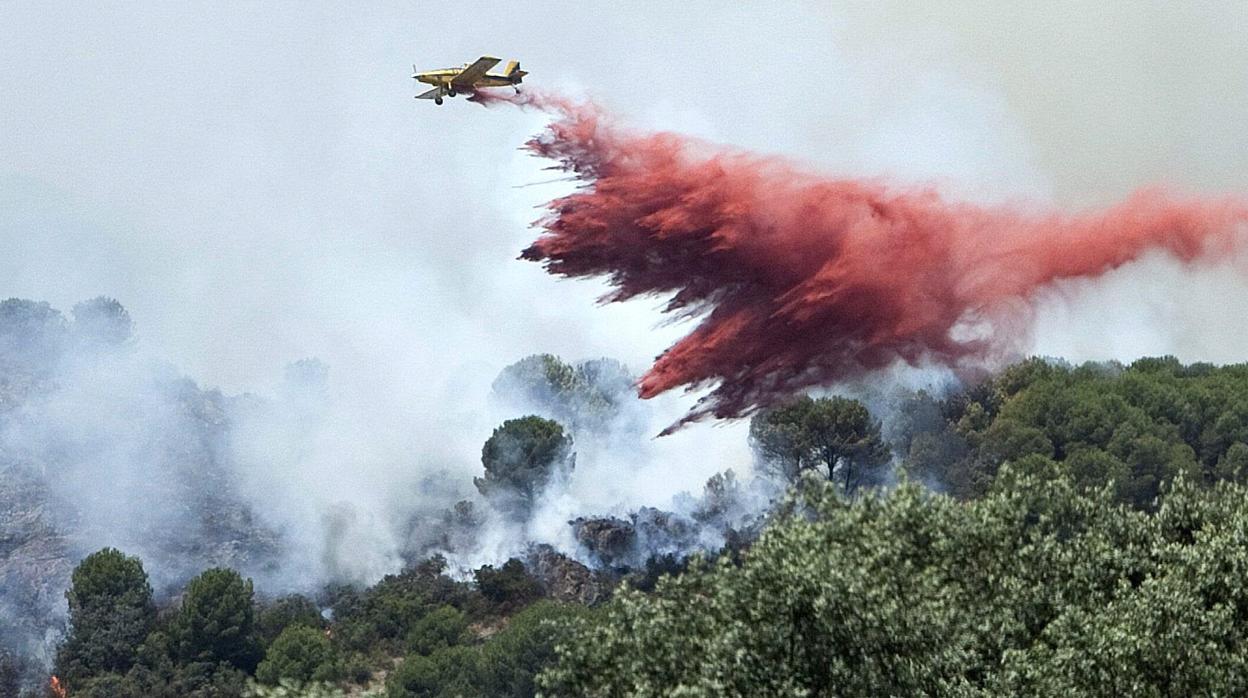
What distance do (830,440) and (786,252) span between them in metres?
77.1

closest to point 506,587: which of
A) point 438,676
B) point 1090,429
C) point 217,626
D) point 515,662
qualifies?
point 217,626

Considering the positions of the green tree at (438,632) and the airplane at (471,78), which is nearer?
the airplane at (471,78)

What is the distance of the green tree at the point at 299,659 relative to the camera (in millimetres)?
116312

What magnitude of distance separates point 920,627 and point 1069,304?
148 ft

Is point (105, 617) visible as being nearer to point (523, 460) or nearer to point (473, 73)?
point (523, 460)

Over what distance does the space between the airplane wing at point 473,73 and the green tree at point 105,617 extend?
210 ft

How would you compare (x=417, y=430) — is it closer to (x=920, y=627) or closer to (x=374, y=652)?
(x=374, y=652)

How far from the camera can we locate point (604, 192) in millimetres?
75000

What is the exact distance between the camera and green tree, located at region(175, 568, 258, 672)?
12519 centimetres

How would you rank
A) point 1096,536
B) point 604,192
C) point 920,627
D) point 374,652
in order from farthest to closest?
point 374,652, point 604,192, point 1096,536, point 920,627

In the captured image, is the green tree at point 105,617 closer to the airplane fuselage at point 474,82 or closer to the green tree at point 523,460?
the green tree at point 523,460

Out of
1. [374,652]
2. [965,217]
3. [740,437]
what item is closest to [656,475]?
[740,437]

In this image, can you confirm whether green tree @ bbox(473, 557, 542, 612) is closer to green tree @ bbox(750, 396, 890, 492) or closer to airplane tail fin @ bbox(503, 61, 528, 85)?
green tree @ bbox(750, 396, 890, 492)

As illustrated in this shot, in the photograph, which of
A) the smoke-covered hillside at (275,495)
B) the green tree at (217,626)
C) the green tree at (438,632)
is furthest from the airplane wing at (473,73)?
the smoke-covered hillside at (275,495)
